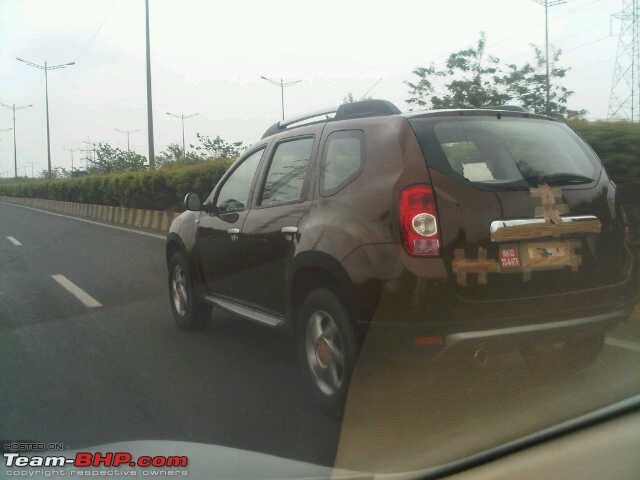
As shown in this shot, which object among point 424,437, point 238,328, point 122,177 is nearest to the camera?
point 424,437

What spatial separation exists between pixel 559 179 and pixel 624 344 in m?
1.81

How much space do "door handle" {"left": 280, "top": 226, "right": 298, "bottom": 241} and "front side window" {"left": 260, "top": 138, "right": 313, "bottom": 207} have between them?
198 mm

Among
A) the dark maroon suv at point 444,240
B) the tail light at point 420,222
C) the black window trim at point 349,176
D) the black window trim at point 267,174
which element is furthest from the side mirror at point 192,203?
the tail light at point 420,222

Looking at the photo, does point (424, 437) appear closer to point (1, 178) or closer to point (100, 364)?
point (100, 364)

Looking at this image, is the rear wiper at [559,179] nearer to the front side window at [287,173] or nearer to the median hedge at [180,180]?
the front side window at [287,173]

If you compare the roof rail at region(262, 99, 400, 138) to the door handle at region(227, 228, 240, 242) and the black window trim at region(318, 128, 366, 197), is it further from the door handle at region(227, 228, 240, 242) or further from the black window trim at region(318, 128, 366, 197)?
the door handle at region(227, 228, 240, 242)

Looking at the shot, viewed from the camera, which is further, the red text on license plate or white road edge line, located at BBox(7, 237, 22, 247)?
white road edge line, located at BBox(7, 237, 22, 247)

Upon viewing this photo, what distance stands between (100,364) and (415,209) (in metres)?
2.87

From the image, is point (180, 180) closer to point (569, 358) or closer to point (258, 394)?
point (258, 394)

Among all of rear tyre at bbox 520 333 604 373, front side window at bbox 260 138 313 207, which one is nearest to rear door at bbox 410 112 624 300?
rear tyre at bbox 520 333 604 373

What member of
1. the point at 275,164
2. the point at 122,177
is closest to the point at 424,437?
the point at 275,164

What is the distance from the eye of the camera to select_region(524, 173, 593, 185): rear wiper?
3543mm

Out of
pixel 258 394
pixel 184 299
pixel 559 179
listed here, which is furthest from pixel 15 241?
pixel 559 179

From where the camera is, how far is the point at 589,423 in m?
2.03
